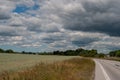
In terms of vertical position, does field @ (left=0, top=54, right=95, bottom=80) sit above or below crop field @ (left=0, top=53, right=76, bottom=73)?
below

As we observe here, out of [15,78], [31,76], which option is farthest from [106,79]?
[15,78]

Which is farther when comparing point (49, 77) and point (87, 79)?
point (87, 79)

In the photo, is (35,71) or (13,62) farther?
(13,62)

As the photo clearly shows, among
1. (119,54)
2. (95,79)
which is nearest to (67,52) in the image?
(119,54)

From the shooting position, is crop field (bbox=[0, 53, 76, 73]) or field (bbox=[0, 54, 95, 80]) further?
crop field (bbox=[0, 53, 76, 73])

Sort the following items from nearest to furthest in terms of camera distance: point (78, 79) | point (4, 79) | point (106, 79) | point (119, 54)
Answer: point (4, 79), point (78, 79), point (106, 79), point (119, 54)

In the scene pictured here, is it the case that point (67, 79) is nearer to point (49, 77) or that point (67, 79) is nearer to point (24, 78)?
point (49, 77)

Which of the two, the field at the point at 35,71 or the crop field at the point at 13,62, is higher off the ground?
the crop field at the point at 13,62

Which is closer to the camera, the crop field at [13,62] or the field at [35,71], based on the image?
the field at [35,71]

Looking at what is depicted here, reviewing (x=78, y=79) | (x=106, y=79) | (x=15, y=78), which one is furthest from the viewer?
(x=106, y=79)

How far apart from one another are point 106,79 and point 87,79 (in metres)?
1.49

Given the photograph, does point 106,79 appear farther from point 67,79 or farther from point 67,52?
point 67,52

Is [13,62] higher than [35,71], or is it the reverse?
[13,62]

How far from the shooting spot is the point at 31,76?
1719cm
